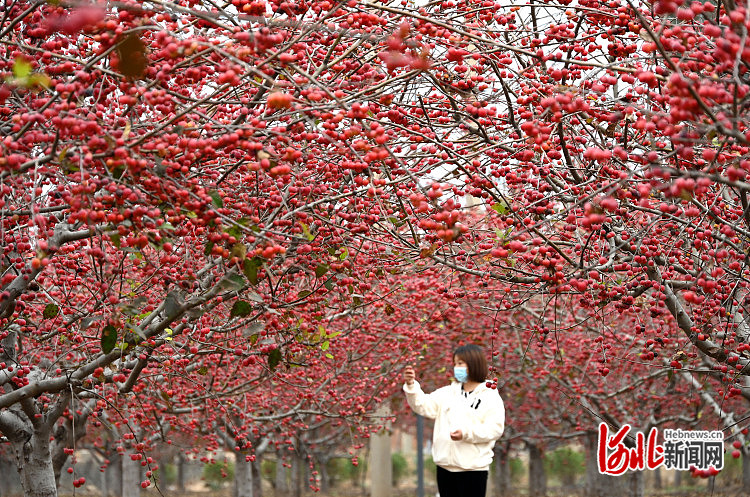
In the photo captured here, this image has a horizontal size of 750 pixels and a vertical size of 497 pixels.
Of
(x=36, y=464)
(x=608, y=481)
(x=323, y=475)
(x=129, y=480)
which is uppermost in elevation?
(x=36, y=464)

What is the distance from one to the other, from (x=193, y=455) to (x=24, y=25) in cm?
850

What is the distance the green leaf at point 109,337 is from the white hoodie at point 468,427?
8.50 ft

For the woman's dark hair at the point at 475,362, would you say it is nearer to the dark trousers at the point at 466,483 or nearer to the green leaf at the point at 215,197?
the dark trousers at the point at 466,483

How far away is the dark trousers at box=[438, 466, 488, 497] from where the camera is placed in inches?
230

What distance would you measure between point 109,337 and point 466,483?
2.93 m

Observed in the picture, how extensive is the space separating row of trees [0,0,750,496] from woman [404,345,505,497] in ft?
2.64

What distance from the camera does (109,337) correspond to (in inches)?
160

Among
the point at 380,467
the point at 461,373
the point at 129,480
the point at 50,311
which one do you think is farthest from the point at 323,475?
the point at 50,311

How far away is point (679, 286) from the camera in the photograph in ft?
15.9

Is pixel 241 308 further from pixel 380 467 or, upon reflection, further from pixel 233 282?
pixel 380 467

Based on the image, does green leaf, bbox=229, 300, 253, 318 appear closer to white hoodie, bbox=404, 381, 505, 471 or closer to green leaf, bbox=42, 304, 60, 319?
green leaf, bbox=42, 304, 60, 319

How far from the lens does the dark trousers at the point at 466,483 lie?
5.85 m

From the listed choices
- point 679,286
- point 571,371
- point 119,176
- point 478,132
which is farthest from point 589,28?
point 571,371
